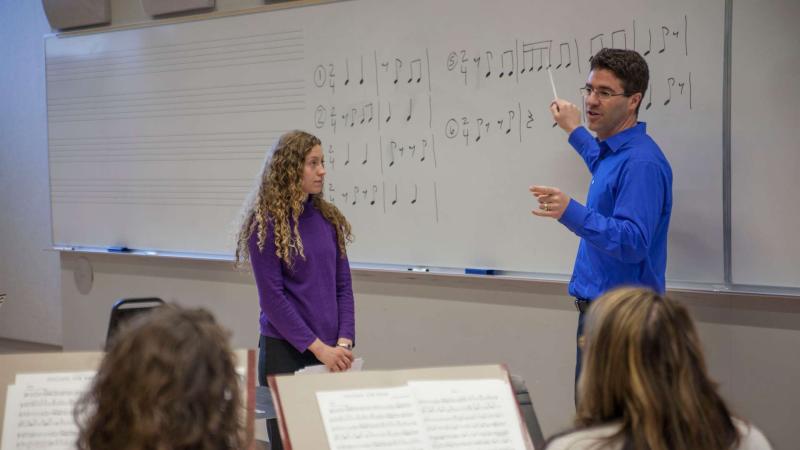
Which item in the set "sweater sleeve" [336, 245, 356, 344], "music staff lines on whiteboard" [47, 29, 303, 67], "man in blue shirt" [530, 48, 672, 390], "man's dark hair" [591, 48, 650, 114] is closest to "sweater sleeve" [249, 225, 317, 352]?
"sweater sleeve" [336, 245, 356, 344]

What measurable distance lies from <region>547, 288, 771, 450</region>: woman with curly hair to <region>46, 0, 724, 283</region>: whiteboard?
1.77 meters

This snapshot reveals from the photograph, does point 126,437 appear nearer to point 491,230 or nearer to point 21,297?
point 491,230

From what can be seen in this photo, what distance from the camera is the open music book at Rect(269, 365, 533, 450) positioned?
66.1 inches

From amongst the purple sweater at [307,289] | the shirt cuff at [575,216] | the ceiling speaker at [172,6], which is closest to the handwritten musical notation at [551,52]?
the shirt cuff at [575,216]

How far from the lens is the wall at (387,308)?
3016 mm

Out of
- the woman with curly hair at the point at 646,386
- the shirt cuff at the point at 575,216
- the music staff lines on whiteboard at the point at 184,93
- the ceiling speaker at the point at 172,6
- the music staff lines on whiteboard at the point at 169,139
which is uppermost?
the ceiling speaker at the point at 172,6

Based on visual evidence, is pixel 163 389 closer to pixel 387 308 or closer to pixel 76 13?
pixel 387 308

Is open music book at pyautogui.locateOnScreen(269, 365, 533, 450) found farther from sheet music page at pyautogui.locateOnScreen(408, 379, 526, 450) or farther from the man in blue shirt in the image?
the man in blue shirt

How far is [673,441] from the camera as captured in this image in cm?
134

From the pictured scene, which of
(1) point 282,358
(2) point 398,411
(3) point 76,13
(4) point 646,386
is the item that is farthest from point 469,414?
(3) point 76,13

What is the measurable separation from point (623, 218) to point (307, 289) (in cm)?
110

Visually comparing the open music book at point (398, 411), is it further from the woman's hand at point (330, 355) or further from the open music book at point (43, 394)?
the woman's hand at point (330, 355)

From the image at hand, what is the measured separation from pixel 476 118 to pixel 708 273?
1118 millimetres

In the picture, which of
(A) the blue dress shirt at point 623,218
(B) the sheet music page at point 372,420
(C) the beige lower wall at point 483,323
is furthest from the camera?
(C) the beige lower wall at point 483,323
